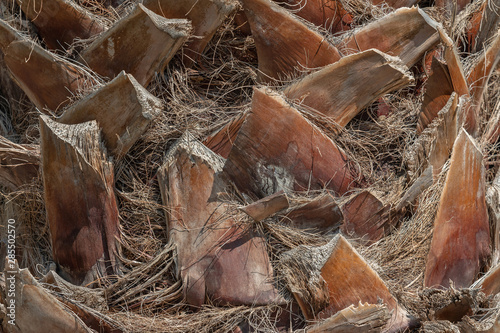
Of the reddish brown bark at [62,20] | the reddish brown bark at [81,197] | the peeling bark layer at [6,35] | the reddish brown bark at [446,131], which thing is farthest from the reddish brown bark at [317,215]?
the peeling bark layer at [6,35]

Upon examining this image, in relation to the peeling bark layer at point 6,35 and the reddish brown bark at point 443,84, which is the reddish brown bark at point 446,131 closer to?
the reddish brown bark at point 443,84

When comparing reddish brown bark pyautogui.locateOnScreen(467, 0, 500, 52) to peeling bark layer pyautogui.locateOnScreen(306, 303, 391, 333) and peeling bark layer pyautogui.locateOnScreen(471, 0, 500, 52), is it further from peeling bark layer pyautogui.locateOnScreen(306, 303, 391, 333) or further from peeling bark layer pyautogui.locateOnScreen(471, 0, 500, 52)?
peeling bark layer pyautogui.locateOnScreen(306, 303, 391, 333)

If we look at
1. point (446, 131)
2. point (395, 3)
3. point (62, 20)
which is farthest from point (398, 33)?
point (62, 20)

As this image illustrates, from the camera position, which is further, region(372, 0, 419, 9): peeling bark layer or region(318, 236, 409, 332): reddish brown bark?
region(372, 0, 419, 9): peeling bark layer

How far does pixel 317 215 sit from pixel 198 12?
2.42 feet

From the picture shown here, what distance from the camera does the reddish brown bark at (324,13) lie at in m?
1.99

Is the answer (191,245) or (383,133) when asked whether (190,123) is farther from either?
(383,133)

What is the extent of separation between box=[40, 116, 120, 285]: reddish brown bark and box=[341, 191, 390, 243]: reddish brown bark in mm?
692

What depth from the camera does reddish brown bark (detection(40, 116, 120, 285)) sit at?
5.82 ft

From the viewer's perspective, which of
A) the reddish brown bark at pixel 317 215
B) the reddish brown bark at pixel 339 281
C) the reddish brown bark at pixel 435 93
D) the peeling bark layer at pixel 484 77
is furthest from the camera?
the peeling bark layer at pixel 484 77

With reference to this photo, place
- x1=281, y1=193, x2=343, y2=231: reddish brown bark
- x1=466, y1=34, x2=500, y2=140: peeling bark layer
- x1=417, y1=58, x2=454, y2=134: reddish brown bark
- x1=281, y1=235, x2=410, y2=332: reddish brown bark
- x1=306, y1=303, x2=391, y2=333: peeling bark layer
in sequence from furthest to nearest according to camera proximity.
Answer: x1=466, y1=34, x2=500, y2=140: peeling bark layer < x1=417, y1=58, x2=454, y2=134: reddish brown bark < x1=281, y1=193, x2=343, y2=231: reddish brown bark < x1=281, y1=235, x2=410, y2=332: reddish brown bark < x1=306, y1=303, x2=391, y2=333: peeling bark layer

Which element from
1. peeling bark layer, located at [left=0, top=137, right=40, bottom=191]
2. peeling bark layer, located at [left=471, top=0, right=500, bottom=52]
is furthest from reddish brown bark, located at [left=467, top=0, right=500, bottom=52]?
peeling bark layer, located at [left=0, top=137, right=40, bottom=191]

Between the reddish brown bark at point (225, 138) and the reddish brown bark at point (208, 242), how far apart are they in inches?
2.3

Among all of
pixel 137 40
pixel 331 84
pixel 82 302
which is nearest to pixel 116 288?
pixel 82 302
